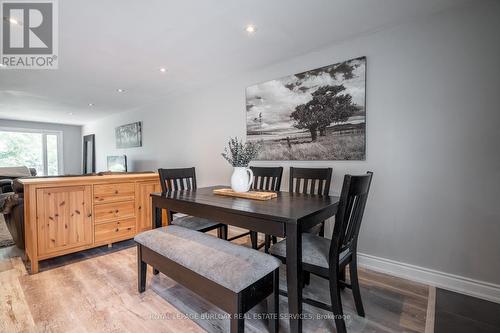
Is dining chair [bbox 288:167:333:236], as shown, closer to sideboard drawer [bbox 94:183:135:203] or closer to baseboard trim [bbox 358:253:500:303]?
baseboard trim [bbox 358:253:500:303]

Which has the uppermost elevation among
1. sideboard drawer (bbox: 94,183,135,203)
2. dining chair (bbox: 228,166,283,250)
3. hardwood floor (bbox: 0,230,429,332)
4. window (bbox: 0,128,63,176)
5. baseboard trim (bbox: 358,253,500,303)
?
window (bbox: 0,128,63,176)

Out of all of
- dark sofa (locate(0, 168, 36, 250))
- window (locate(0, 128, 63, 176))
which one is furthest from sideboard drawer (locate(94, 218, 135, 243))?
window (locate(0, 128, 63, 176))

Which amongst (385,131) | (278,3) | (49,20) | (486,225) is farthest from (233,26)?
(486,225)

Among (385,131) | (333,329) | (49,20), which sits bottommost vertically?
(333,329)

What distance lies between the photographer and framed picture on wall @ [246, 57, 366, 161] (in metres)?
2.25

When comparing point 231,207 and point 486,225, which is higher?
point 231,207

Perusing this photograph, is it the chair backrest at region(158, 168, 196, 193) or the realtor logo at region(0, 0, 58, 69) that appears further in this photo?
the chair backrest at region(158, 168, 196, 193)

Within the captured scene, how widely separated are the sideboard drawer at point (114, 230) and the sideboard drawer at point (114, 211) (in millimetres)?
62

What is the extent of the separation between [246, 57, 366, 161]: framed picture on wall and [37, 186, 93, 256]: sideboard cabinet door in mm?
2118

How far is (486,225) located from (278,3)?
2.33 meters

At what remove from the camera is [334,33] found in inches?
85.6

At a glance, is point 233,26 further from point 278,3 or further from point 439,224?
point 439,224

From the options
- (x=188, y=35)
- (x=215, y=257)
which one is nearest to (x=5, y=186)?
(x=188, y=35)

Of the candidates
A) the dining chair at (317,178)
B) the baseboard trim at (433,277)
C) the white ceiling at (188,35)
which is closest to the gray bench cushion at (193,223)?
the dining chair at (317,178)
